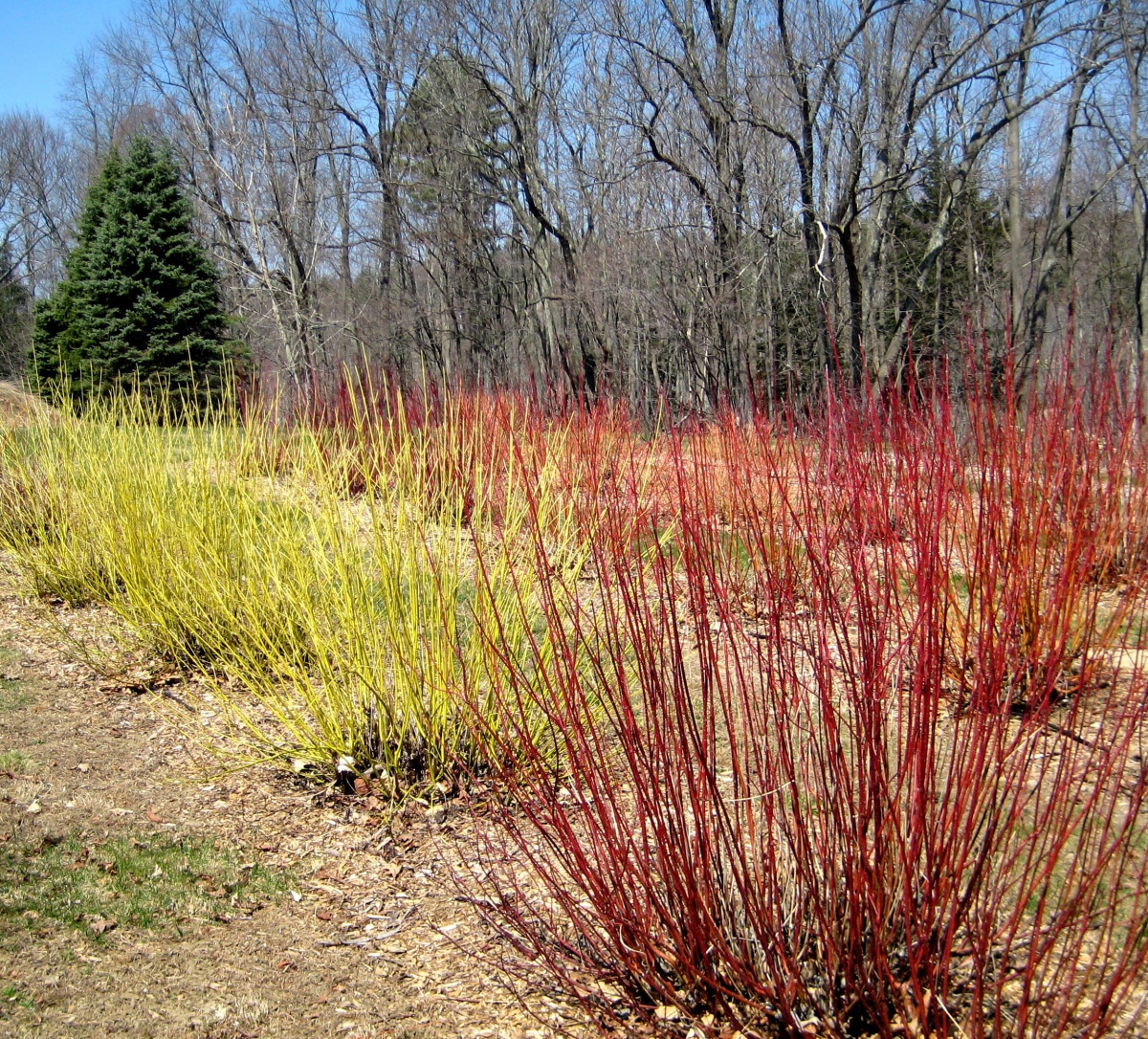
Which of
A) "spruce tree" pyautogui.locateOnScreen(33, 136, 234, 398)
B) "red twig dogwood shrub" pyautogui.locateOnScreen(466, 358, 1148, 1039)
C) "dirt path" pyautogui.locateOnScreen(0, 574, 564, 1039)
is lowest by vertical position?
"dirt path" pyautogui.locateOnScreen(0, 574, 564, 1039)

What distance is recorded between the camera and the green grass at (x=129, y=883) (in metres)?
2.89

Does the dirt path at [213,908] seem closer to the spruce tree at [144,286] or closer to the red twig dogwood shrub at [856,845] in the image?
the red twig dogwood shrub at [856,845]

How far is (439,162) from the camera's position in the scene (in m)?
20.1

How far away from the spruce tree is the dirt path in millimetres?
14666

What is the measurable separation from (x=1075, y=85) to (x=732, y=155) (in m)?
6.23

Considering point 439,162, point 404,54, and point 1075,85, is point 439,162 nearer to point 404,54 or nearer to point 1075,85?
point 404,54

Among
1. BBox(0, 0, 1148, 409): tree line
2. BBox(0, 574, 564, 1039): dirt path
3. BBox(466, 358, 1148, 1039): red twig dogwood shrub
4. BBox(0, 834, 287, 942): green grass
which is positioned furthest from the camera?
BBox(0, 0, 1148, 409): tree line

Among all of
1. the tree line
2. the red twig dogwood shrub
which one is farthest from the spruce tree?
the red twig dogwood shrub

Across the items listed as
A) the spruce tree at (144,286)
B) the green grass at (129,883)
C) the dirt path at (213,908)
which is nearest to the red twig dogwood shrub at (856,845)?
the dirt path at (213,908)

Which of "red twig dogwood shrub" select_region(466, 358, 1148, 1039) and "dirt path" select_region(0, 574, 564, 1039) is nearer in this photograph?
"red twig dogwood shrub" select_region(466, 358, 1148, 1039)

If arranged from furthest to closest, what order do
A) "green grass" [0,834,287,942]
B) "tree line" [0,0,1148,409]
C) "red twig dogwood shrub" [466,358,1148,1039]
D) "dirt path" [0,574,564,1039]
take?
"tree line" [0,0,1148,409] → "green grass" [0,834,287,942] → "dirt path" [0,574,564,1039] → "red twig dogwood shrub" [466,358,1148,1039]

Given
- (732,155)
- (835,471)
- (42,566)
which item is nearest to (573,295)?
(732,155)

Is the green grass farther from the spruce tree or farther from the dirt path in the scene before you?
the spruce tree

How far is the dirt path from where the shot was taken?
2465 mm
